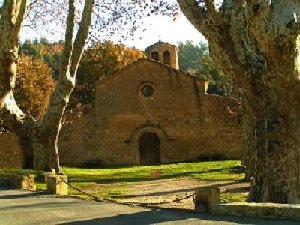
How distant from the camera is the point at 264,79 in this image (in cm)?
1023

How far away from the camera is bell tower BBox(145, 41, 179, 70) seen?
40250mm

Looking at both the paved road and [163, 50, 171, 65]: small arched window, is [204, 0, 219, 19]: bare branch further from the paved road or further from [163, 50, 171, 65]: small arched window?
[163, 50, 171, 65]: small arched window

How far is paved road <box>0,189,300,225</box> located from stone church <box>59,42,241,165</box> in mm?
22365

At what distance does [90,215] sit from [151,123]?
25.4 meters

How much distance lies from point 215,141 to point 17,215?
25445 millimetres

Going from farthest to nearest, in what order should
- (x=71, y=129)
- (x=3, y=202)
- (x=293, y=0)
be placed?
1. (x=71, y=129)
2. (x=3, y=202)
3. (x=293, y=0)

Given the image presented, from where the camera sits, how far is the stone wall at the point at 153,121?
1336 inches

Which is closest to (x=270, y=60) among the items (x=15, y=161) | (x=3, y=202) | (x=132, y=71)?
(x=3, y=202)

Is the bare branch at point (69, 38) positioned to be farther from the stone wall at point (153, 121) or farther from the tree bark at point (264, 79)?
the stone wall at point (153, 121)

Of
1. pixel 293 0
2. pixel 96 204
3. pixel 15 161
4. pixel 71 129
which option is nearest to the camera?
pixel 293 0

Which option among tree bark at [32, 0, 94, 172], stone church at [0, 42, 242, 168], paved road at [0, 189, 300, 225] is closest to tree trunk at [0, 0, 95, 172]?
tree bark at [32, 0, 94, 172]

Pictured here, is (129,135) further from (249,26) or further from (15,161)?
(249,26)

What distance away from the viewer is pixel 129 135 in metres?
34.4

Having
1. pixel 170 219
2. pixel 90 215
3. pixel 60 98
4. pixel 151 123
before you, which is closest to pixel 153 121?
pixel 151 123
